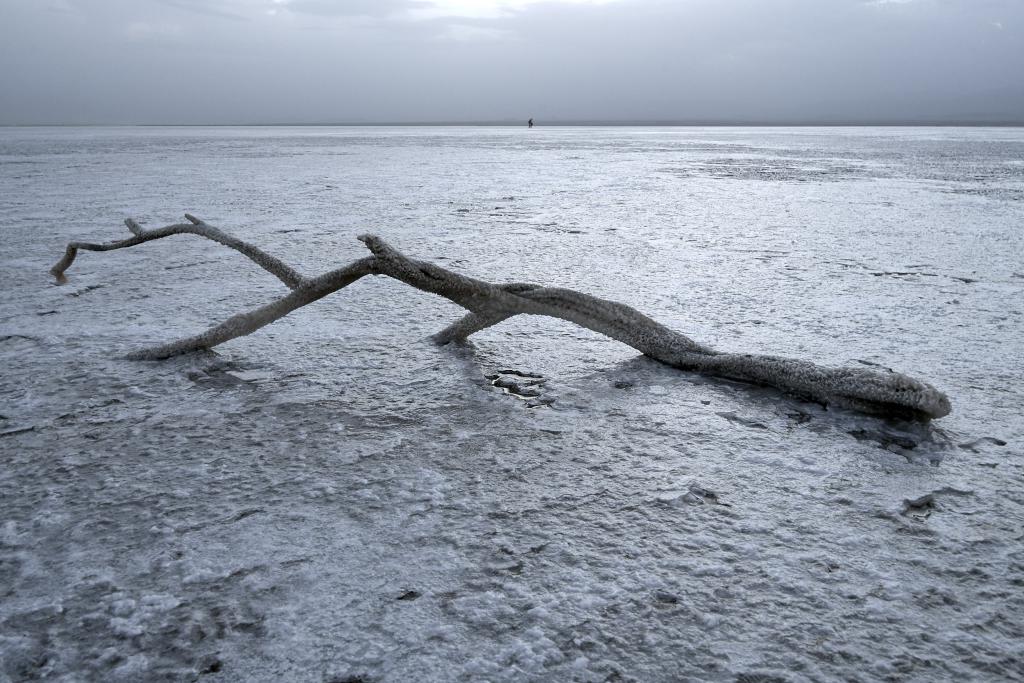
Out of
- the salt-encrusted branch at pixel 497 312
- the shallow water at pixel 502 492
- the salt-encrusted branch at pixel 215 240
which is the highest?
the salt-encrusted branch at pixel 215 240

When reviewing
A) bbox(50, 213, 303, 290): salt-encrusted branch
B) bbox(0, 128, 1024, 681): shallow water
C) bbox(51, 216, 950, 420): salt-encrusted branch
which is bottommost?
bbox(0, 128, 1024, 681): shallow water

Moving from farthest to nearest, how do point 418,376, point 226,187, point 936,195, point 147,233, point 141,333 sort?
point 226,187, point 936,195, point 147,233, point 141,333, point 418,376

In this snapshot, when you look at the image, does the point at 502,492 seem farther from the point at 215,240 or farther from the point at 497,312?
the point at 215,240

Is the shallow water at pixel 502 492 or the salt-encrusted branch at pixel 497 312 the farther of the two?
the salt-encrusted branch at pixel 497 312

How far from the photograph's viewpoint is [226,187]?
23.9 ft

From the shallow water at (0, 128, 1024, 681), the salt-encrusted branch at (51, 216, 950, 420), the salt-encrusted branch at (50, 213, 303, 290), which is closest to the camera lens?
the shallow water at (0, 128, 1024, 681)

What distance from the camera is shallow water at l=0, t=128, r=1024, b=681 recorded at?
3.01 feet

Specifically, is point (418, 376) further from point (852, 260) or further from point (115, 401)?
point (852, 260)

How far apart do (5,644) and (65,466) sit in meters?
0.56

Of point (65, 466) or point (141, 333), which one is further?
point (141, 333)

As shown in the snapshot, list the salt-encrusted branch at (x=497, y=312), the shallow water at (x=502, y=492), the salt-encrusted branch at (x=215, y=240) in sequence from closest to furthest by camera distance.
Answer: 1. the shallow water at (x=502, y=492)
2. the salt-encrusted branch at (x=497, y=312)
3. the salt-encrusted branch at (x=215, y=240)

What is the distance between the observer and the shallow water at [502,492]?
92 centimetres

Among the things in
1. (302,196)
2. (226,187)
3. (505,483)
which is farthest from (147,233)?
(226,187)

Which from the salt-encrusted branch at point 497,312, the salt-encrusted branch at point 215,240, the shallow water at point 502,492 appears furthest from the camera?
the salt-encrusted branch at point 215,240
